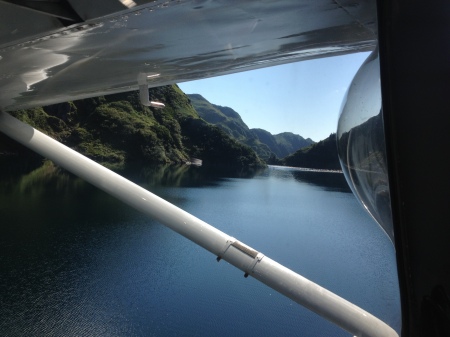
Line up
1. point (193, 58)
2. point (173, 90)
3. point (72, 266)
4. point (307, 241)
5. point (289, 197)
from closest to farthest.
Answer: point (193, 58) → point (72, 266) → point (307, 241) → point (289, 197) → point (173, 90)

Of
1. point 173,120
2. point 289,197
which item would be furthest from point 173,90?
point 289,197

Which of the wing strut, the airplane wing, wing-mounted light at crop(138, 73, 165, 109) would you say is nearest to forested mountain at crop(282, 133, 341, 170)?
the wing strut

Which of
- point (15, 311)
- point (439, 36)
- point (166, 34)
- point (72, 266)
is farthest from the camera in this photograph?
point (72, 266)

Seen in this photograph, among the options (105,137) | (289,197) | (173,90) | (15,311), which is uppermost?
(173,90)

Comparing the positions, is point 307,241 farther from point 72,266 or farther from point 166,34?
point 166,34

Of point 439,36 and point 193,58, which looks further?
point 193,58

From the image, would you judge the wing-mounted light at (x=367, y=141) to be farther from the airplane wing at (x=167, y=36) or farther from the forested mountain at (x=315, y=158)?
the forested mountain at (x=315, y=158)

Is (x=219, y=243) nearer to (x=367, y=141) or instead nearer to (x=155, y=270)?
(x=367, y=141)
